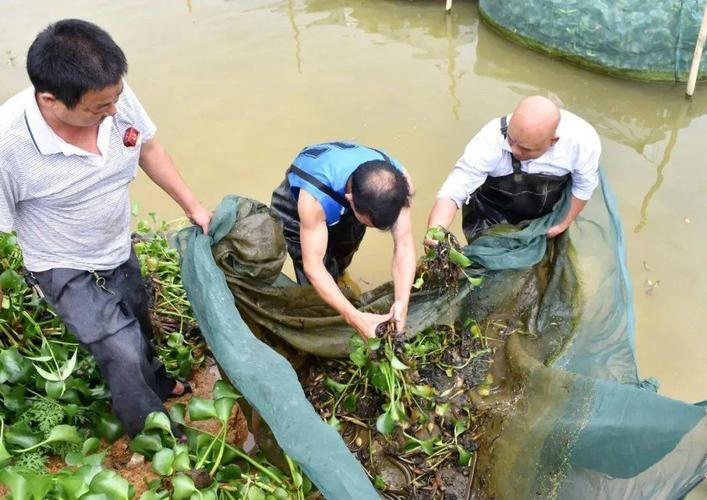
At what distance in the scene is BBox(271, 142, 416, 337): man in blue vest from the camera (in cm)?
214

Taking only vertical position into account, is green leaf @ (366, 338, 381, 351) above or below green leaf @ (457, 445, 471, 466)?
above

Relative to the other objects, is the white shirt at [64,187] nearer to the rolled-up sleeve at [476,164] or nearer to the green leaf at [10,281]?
the green leaf at [10,281]

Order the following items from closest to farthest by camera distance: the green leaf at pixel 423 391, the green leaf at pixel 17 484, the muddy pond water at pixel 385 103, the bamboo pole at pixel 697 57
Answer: the green leaf at pixel 17 484, the green leaf at pixel 423 391, the muddy pond water at pixel 385 103, the bamboo pole at pixel 697 57

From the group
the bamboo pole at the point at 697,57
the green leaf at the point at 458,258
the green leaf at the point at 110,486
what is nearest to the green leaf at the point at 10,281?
the green leaf at the point at 110,486

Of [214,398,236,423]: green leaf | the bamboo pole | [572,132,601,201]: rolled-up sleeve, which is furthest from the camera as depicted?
the bamboo pole

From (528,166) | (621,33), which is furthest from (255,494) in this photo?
(621,33)

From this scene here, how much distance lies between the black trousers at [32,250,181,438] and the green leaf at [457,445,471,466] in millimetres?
1081

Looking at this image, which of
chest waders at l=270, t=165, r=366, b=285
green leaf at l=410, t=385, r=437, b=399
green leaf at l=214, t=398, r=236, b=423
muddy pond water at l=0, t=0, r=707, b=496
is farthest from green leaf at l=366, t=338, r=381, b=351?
muddy pond water at l=0, t=0, r=707, b=496

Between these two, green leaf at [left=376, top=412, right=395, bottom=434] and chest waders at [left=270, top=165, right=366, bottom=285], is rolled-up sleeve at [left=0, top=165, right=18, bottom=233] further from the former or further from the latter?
green leaf at [left=376, top=412, right=395, bottom=434]

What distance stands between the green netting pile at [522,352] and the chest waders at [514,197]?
123 mm

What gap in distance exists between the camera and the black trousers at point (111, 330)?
2.04 m

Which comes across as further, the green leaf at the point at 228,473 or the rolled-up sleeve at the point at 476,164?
the rolled-up sleeve at the point at 476,164

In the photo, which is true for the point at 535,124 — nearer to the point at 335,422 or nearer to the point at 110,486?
the point at 335,422

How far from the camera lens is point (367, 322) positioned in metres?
2.18
